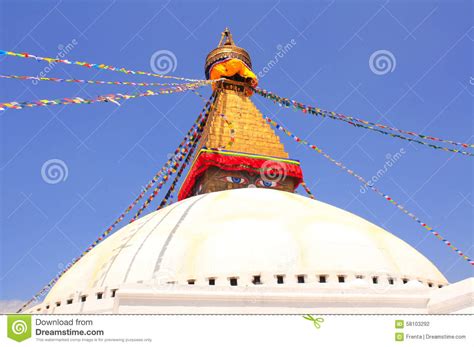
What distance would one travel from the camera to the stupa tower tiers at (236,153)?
1443cm

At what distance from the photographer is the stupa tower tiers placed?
568 inches

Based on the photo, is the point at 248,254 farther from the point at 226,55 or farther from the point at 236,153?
the point at 226,55

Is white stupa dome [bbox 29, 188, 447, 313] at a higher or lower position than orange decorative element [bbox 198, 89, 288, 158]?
lower

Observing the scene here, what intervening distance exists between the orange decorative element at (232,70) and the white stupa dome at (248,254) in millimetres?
8826

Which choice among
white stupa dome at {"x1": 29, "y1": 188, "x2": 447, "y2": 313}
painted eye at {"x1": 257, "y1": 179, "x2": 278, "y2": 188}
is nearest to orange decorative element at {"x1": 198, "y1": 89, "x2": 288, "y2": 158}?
painted eye at {"x1": 257, "y1": 179, "x2": 278, "y2": 188}

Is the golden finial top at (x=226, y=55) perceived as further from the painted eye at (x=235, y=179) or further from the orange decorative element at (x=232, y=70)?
the painted eye at (x=235, y=179)

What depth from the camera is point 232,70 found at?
1786cm

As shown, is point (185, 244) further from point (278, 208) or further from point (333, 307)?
point (333, 307)

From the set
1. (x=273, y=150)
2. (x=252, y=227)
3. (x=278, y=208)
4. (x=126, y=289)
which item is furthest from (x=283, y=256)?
(x=273, y=150)

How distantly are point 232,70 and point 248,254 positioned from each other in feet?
36.2

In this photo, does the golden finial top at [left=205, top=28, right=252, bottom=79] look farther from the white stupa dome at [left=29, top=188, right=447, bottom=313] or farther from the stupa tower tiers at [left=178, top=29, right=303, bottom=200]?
the white stupa dome at [left=29, top=188, right=447, bottom=313]

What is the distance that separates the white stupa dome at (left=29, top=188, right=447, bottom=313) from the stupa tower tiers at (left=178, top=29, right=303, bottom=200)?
14.6 feet

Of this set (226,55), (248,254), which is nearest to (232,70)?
(226,55)
